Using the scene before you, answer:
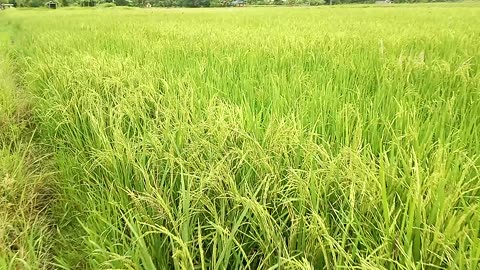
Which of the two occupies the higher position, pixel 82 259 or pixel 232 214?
pixel 232 214

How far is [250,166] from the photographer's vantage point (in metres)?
1.13

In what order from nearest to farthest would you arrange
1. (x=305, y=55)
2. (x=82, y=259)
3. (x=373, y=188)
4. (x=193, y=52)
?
1. (x=373, y=188)
2. (x=82, y=259)
3. (x=305, y=55)
4. (x=193, y=52)

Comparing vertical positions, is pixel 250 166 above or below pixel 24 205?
above

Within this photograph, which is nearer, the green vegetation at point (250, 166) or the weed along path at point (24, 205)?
the green vegetation at point (250, 166)

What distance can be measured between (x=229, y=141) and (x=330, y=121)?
56 cm

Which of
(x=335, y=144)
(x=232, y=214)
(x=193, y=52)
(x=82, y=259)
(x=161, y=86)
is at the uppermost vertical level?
(x=193, y=52)

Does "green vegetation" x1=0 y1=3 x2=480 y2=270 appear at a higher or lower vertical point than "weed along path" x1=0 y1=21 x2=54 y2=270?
higher

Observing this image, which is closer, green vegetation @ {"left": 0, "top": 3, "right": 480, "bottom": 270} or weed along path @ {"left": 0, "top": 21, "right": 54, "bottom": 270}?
green vegetation @ {"left": 0, "top": 3, "right": 480, "bottom": 270}

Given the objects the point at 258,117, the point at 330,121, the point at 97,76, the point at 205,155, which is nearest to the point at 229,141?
the point at 205,155

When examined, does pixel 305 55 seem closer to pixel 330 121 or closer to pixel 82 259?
pixel 330 121

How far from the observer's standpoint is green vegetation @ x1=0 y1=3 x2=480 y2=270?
86 cm

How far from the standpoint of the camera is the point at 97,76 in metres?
2.38

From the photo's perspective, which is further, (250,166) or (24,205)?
(24,205)

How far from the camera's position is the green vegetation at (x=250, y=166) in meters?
0.86
